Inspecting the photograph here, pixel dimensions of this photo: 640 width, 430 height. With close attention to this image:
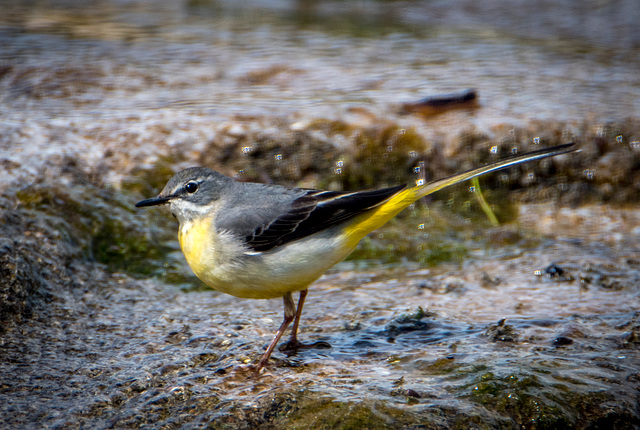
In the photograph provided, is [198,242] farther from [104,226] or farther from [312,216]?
[104,226]

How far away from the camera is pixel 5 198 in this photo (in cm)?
600

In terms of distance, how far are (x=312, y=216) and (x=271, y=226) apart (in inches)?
11.3

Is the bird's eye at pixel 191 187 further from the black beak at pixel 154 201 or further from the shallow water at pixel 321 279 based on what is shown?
the shallow water at pixel 321 279

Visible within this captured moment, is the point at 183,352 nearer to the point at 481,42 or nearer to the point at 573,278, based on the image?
the point at 573,278

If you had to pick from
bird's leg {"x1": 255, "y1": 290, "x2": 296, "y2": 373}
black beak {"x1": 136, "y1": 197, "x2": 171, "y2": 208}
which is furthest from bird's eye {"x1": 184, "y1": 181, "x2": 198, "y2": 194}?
bird's leg {"x1": 255, "y1": 290, "x2": 296, "y2": 373}

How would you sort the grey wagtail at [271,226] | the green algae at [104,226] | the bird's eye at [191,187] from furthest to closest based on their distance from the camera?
the green algae at [104,226], the bird's eye at [191,187], the grey wagtail at [271,226]

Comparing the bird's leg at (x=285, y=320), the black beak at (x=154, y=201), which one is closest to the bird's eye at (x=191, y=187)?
the black beak at (x=154, y=201)

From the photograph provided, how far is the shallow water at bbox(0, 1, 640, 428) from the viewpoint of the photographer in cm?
390

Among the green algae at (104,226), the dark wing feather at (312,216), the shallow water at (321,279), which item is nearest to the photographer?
the shallow water at (321,279)

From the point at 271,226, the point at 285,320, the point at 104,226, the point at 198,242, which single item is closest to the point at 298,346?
the point at 285,320

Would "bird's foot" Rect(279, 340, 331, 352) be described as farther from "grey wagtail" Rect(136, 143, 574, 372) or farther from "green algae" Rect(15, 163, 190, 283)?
"green algae" Rect(15, 163, 190, 283)

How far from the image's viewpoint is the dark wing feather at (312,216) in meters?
4.52

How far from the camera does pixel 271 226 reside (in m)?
→ 4.59

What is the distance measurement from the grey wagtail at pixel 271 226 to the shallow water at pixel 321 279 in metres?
0.59
